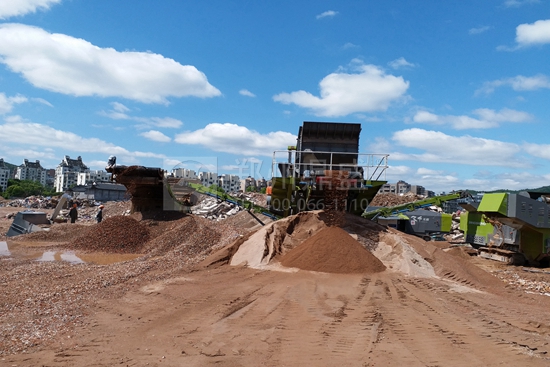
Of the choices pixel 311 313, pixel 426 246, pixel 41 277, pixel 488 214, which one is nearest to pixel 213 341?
pixel 311 313

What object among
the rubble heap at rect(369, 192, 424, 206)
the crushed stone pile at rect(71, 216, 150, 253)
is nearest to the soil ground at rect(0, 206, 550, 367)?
the crushed stone pile at rect(71, 216, 150, 253)

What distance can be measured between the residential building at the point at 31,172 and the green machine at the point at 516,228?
454ft

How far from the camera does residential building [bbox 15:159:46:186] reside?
13112 cm

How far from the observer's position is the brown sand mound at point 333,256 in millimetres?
8914

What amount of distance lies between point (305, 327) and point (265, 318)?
2.10 feet

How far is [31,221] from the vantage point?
16.9m

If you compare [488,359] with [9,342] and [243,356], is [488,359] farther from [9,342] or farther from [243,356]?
[9,342]

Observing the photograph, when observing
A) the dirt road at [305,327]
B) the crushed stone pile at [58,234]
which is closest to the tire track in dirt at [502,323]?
the dirt road at [305,327]

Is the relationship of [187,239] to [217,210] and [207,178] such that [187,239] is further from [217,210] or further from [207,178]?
[207,178]

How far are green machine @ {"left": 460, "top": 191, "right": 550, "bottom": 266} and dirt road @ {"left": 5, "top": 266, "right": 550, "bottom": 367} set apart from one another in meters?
5.18

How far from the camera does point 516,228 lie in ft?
42.5

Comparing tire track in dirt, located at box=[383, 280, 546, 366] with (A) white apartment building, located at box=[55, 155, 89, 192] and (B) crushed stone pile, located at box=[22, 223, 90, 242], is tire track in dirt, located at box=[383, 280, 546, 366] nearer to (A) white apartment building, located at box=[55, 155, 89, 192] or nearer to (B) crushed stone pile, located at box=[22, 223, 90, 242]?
(B) crushed stone pile, located at box=[22, 223, 90, 242]

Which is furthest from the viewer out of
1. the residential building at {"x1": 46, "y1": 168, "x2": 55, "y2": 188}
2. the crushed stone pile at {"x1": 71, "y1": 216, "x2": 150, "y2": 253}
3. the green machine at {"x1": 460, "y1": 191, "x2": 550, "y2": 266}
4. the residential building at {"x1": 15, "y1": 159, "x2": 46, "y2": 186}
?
the residential building at {"x1": 46, "y1": 168, "x2": 55, "y2": 188}

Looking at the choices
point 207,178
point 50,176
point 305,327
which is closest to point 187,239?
point 305,327
